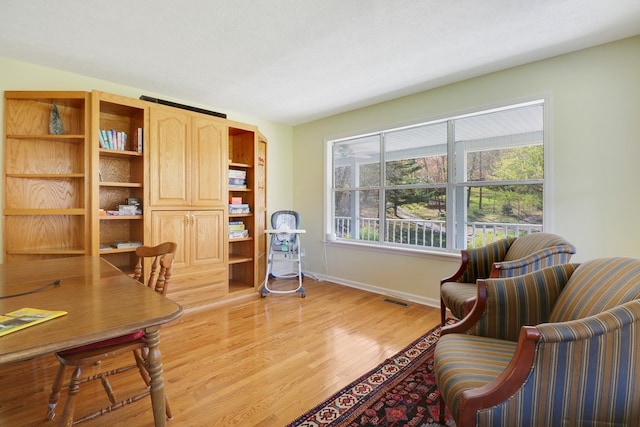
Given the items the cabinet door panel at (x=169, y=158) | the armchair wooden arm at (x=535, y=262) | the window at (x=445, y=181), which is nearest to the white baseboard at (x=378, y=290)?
the window at (x=445, y=181)

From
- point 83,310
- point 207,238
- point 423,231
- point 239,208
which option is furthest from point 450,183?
point 83,310

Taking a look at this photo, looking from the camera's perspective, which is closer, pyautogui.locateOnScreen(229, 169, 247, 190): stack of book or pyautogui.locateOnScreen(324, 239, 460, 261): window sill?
pyautogui.locateOnScreen(324, 239, 460, 261): window sill

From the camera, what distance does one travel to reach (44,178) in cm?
280

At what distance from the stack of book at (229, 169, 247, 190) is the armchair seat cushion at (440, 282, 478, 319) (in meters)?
2.60

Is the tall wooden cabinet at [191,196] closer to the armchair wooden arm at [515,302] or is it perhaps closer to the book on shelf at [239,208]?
the book on shelf at [239,208]

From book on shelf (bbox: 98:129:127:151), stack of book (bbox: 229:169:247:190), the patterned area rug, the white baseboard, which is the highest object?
book on shelf (bbox: 98:129:127:151)

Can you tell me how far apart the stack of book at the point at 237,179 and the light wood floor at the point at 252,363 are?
1.44 meters

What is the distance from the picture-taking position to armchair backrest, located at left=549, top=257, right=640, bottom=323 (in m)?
1.13

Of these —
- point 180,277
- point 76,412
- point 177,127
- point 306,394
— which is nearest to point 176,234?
point 180,277

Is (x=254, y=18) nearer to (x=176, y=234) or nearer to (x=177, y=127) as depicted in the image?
(x=177, y=127)

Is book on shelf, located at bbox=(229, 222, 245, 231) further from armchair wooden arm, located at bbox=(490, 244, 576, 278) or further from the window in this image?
armchair wooden arm, located at bbox=(490, 244, 576, 278)

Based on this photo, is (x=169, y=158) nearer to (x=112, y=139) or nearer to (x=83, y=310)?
(x=112, y=139)

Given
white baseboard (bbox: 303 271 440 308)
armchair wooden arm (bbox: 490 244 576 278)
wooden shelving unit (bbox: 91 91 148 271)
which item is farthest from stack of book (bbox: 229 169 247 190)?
armchair wooden arm (bbox: 490 244 576 278)

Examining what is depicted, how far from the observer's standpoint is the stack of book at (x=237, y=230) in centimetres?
366
